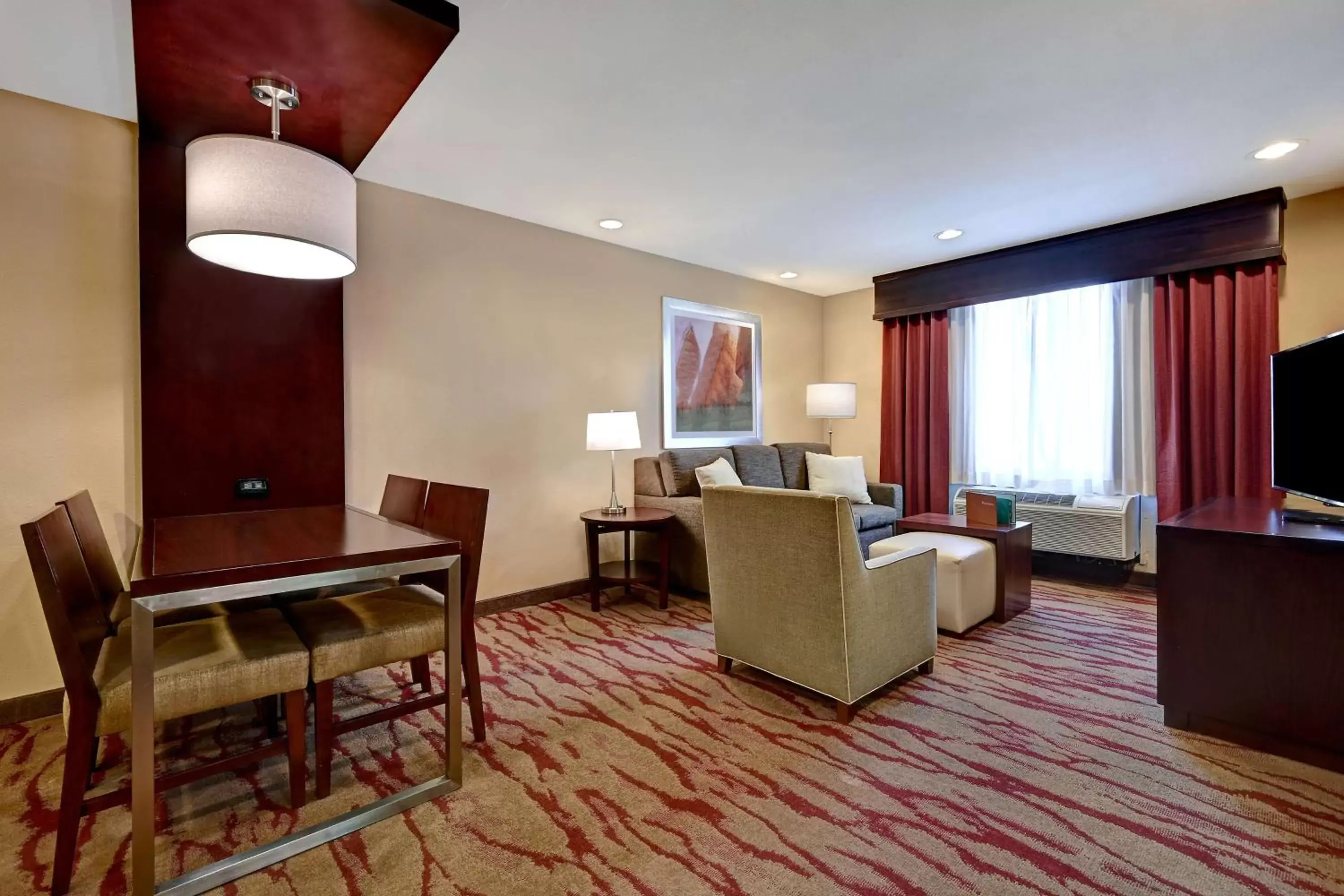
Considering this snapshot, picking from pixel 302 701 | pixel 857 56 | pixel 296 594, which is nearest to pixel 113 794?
pixel 302 701

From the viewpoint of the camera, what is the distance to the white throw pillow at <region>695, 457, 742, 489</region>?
405 cm

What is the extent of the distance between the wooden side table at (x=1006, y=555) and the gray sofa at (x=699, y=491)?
1.66ft

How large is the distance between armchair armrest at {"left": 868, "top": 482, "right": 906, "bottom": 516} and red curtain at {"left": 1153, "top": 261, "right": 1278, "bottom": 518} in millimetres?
1632

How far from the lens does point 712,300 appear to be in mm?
4875

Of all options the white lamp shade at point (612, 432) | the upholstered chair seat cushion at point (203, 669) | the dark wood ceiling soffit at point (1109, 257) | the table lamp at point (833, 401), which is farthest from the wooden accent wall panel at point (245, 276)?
the dark wood ceiling soffit at point (1109, 257)

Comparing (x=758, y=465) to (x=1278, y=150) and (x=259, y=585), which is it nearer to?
(x=1278, y=150)

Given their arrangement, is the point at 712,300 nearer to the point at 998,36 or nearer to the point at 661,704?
the point at 998,36

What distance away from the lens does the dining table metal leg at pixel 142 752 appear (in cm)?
136

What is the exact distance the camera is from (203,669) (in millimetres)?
1541

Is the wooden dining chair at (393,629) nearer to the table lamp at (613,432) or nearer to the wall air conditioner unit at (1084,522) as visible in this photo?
the table lamp at (613,432)

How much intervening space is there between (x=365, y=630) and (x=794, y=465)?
3.78 meters

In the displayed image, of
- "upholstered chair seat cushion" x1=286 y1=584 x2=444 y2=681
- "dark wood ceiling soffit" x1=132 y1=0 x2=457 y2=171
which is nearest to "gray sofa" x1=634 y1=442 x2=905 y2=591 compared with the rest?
"upholstered chair seat cushion" x1=286 y1=584 x2=444 y2=681

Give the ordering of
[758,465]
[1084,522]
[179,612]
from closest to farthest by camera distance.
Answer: [179,612] → [1084,522] → [758,465]

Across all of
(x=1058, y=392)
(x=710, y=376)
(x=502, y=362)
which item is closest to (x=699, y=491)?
(x=710, y=376)
